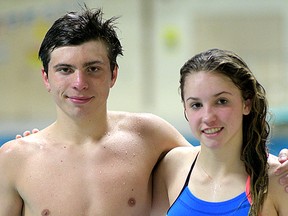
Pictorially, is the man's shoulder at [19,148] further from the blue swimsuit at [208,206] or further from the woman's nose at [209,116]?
the woman's nose at [209,116]

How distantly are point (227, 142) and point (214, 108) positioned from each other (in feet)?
0.44

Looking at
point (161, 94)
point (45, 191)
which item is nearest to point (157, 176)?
point (45, 191)

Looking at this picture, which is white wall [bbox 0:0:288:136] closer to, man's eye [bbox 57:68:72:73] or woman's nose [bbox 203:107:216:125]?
man's eye [bbox 57:68:72:73]

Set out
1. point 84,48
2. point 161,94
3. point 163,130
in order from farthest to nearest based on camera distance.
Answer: point 161,94
point 163,130
point 84,48

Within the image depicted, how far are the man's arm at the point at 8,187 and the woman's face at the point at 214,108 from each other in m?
0.73

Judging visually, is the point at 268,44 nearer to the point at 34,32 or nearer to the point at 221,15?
the point at 221,15

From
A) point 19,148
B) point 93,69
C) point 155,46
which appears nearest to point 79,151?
point 19,148

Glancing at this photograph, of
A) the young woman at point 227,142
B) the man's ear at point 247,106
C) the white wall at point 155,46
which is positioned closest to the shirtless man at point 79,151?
the young woman at point 227,142

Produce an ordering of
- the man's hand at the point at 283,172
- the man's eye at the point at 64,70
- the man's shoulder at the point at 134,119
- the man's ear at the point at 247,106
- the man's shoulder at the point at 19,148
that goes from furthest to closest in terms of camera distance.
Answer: the man's shoulder at the point at 134,119
the man's shoulder at the point at 19,148
the man's eye at the point at 64,70
the man's ear at the point at 247,106
the man's hand at the point at 283,172

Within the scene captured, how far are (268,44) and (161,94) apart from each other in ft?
4.79

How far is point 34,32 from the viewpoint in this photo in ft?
27.5

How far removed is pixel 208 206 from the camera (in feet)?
6.77

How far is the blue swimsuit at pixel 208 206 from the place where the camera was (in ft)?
6.61

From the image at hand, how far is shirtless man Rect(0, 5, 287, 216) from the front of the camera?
7.66ft
